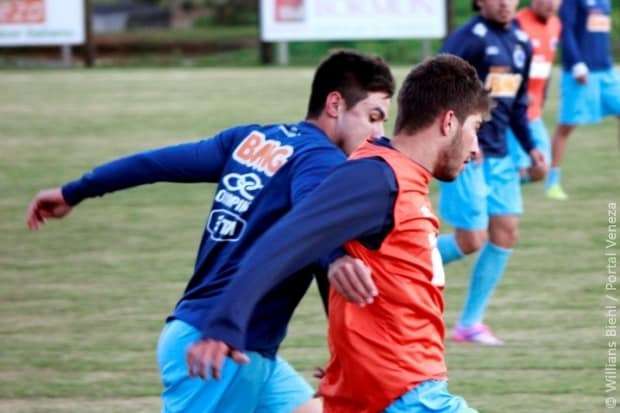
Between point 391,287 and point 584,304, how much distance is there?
205 inches

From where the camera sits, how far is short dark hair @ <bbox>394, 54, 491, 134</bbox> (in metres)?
3.91

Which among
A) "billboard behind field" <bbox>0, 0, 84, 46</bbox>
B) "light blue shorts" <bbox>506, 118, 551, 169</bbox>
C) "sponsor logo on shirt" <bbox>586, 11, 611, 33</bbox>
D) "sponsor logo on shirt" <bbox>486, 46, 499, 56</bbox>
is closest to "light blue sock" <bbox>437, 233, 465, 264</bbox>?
"light blue shorts" <bbox>506, 118, 551, 169</bbox>

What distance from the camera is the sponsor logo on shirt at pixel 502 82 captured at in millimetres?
8219

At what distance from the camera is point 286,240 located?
3420mm

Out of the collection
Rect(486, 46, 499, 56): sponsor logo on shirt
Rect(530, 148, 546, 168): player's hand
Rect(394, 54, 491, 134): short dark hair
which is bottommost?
Rect(530, 148, 546, 168): player's hand

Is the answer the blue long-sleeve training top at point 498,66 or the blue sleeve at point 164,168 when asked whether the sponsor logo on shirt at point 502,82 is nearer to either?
the blue long-sleeve training top at point 498,66

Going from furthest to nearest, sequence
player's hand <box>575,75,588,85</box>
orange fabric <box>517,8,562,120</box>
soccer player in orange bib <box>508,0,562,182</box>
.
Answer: player's hand <box>575,75,588,85</box> < orange fabric <box>517,8,562,120</box> < soccer player in orange bib <box>508,0,562,182</box>

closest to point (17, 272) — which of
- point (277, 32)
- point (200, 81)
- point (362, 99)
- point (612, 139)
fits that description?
point (362, 99)

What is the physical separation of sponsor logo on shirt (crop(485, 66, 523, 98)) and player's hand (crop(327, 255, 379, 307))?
15.3 feet

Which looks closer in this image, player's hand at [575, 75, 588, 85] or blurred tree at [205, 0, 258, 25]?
player's hand at [575, 75, 588, 85]

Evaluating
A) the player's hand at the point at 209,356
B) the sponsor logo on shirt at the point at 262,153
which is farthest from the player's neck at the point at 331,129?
the player's hand at the point at 209,356

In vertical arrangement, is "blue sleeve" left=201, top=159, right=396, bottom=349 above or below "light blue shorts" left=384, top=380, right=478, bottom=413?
above

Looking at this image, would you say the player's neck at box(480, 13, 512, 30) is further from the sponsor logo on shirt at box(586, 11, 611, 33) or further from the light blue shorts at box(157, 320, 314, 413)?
the sponsor logo on shirt at box(586, 11, 611, 33)

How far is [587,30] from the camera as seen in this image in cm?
1328
